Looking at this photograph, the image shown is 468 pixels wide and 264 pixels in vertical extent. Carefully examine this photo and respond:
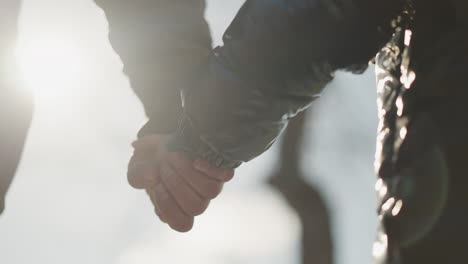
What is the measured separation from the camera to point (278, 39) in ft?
2.73

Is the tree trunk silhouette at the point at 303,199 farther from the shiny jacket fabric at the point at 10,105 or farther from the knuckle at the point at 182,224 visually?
the knuckle at the point at 182,224

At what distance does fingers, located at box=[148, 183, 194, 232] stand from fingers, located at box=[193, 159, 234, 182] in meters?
0.17

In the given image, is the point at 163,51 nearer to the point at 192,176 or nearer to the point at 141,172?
the point at 141,172

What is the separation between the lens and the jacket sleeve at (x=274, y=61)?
0.81 metres

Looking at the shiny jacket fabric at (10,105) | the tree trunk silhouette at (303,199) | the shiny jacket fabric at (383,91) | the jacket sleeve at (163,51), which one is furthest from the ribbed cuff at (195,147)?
the tree trunk silhouette at (303,199)

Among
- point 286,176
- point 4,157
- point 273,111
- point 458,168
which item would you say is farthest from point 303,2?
point 286,176

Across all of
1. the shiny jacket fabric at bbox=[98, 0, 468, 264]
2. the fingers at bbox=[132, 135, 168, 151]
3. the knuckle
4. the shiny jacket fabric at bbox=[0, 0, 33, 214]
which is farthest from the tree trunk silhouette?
the shiny jacket fabric at bbox=[98, 0, 468, 264]

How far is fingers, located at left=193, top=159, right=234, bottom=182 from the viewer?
1.14 m

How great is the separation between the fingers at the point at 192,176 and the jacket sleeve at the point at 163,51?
404 millimetres

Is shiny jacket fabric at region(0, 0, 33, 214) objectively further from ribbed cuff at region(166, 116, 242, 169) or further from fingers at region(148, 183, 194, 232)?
ribbed cuff at region(166, 116, 242, 169)

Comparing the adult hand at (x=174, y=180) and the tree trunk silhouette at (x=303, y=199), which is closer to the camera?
the adult hand at (x=174, y=180)

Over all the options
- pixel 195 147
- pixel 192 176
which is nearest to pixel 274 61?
pixel 195 147

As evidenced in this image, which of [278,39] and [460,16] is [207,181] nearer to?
Result: [278,39]

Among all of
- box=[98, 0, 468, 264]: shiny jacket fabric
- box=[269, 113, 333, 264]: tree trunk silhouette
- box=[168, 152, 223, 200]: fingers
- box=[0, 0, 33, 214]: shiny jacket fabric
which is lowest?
box=[269, 113, 333, 264]: tree trunk silhouette
